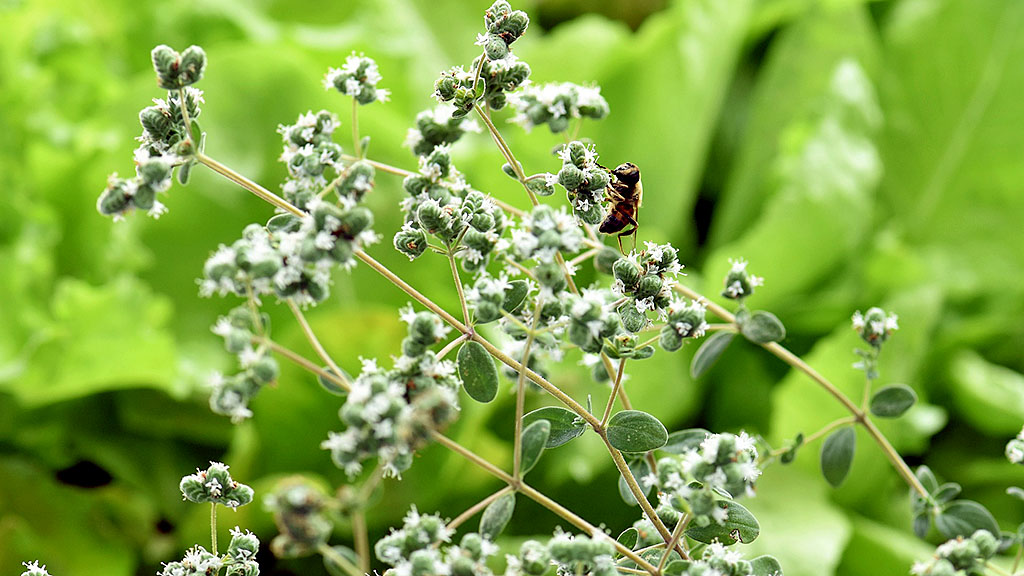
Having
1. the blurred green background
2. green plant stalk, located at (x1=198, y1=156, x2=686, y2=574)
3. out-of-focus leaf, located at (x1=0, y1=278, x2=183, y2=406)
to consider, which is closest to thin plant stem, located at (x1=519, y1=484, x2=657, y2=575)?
green plant stalk, located at (x1=198, y1=156, x2=686, y2=574)

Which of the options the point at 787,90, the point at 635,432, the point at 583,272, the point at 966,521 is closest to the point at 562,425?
the point at 635,432

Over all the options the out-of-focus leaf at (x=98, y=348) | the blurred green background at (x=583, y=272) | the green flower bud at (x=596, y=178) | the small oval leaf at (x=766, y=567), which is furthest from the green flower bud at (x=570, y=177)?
the out-of-focus leaf at (x=98, y=348)

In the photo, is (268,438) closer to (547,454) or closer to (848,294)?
(547,454)

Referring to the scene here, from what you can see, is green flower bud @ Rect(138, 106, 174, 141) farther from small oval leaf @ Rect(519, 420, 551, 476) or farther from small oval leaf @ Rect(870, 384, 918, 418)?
small oval leaf @ Rect(870, 384, 918, 418)

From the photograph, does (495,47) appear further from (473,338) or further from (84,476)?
(84,476)

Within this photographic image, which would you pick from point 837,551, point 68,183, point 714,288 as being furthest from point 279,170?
point 837,551

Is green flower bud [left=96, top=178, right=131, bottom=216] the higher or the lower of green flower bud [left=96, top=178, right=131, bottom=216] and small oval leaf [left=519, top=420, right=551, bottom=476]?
the higher
